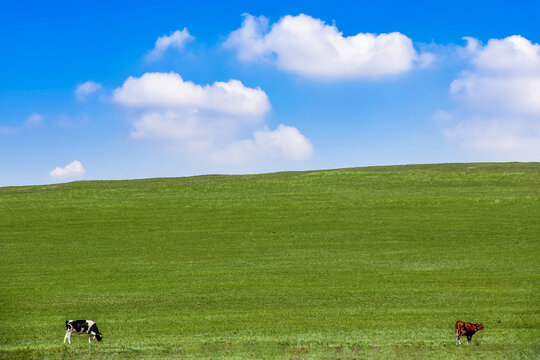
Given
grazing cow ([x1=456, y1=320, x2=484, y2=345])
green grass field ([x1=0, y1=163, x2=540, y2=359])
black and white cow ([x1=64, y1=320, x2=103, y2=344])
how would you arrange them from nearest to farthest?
grazing cow ([x1=456, y1=320, x2=484, y2=345]) → black and white cow ([x1=64, y1=320, x2=103, y2=344]) → green grass field ([x1=0, y1=163, x2=540, y2=359])

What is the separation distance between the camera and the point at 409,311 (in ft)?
64.5

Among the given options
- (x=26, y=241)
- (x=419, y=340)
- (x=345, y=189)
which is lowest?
(x=419, y=340)

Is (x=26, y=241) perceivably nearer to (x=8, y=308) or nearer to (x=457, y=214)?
(x=8, y=308)

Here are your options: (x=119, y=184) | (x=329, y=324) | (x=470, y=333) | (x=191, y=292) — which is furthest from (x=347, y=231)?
(x=119, y=184)

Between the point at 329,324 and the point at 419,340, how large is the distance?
3.36 metres

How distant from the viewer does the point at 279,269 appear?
2720 cm

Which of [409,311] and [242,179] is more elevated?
[242,179]

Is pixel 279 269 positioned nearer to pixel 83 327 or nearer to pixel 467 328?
pixel 83 327

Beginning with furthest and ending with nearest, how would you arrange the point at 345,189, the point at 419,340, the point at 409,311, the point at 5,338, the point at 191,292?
the point at 345,189 → the point at 191,292 → the point at 409,311 → the point at 5,338 → the point at 419,340

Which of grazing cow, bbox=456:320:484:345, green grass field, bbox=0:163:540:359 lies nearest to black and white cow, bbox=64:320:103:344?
green grass field, bbox=0:163:540:359

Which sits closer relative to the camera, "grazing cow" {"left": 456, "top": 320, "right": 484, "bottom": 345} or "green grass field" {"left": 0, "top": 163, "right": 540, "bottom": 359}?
"grazing cow" {"left": 456, "top": 320, "right": 484, "bottom": 345}

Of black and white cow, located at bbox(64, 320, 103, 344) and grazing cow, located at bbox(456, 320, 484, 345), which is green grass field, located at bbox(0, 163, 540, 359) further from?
grazing cow, located at bbox(456, 320, 484, 345)

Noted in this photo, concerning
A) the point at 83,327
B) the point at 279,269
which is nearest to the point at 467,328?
the point at 83,327

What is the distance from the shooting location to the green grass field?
1641 centimetres
